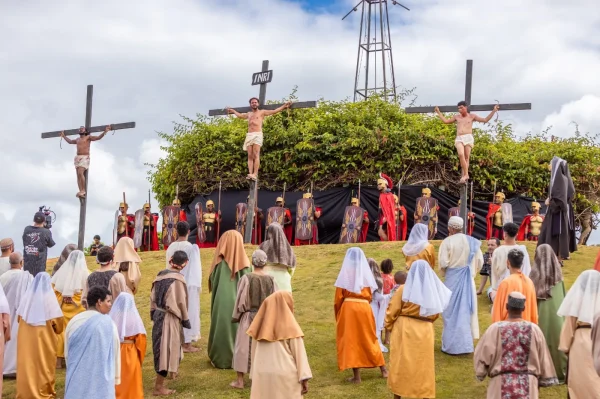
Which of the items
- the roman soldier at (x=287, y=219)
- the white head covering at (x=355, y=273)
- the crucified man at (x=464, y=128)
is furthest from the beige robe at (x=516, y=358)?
the roman soldier at (x=287, y=219)

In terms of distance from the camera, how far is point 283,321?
7.18m

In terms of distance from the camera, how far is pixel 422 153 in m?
22.8

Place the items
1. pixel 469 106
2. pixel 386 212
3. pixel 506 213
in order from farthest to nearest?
pixel 386 212 → pixel 506 213 → pixel 469 106

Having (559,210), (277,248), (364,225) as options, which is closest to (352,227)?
(364,225)

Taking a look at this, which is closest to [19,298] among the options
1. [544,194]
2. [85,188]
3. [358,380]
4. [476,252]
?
[358,380]

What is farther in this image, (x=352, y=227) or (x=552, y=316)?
(x=352, y=227)

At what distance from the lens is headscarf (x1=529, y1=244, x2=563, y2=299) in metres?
8.72

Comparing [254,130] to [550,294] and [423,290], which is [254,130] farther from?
[423,290]

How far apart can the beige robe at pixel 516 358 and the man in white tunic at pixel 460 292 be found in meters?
3.76

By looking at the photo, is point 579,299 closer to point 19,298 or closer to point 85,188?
point 19,298

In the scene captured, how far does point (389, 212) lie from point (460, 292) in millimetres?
9290

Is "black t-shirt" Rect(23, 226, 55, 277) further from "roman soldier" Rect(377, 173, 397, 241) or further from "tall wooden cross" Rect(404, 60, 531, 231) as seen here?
"roman soldier" Rect(377, 173, 397, 241)

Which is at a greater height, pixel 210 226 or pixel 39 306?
pixel 210 226

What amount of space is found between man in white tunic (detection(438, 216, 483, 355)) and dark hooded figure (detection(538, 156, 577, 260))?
151 inches
